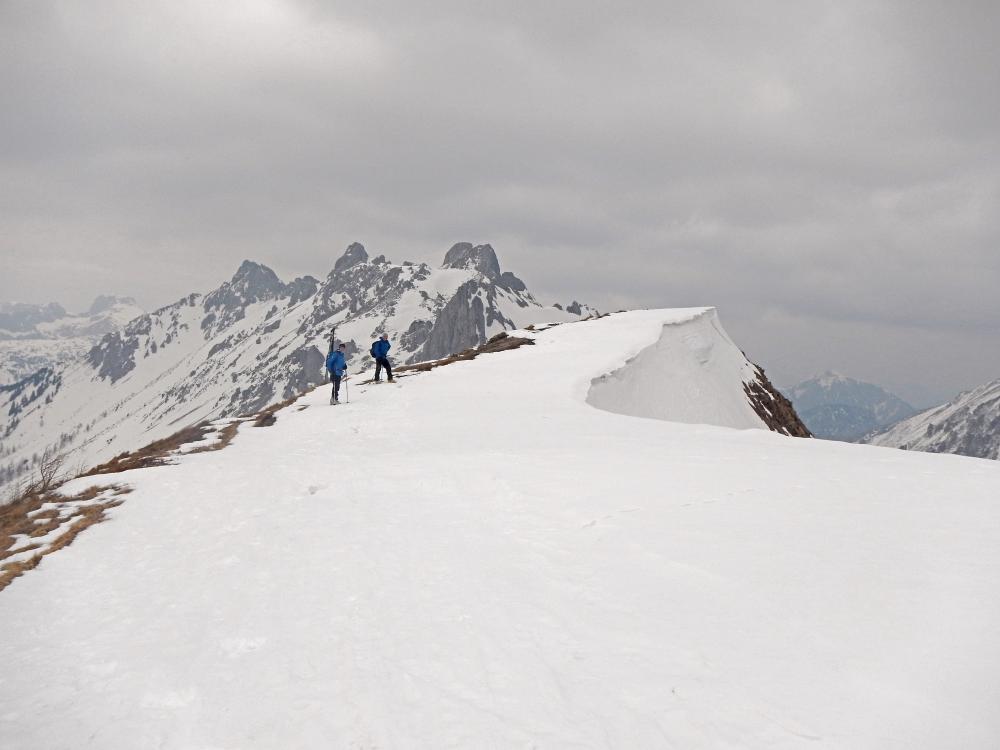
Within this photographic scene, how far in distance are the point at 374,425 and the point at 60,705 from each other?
14.7 m

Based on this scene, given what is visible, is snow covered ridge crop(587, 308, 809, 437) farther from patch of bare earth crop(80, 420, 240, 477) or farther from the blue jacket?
patch of bare earth crop(80, 420, 240, 477)

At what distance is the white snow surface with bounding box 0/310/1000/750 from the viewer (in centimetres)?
482

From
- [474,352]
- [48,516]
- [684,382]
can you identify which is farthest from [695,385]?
[48,516]

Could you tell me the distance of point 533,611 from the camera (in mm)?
6527

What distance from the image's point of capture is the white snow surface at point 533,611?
4.82 meters

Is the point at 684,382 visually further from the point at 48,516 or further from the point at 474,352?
the point at 48,516

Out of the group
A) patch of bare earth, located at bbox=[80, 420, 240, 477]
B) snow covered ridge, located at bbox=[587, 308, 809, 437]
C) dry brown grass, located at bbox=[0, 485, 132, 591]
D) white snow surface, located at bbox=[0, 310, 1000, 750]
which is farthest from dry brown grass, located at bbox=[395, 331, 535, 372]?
white snow surface, located at bbox=[0, 310, 1000, 750]

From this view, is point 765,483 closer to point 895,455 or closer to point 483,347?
point 895,455

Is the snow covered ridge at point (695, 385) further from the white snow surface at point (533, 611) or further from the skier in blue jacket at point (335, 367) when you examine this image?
the white snow surface at point (533, 611)

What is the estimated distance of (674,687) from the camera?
509 centimetres

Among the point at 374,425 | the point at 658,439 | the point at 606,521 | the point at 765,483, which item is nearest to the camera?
the point at 606,521

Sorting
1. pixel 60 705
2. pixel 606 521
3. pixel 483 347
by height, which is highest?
pixel 483 347

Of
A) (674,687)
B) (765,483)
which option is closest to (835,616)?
(674,687)

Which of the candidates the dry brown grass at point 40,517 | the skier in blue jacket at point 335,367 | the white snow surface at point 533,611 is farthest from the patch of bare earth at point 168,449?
the white snow surface at point 533,611
